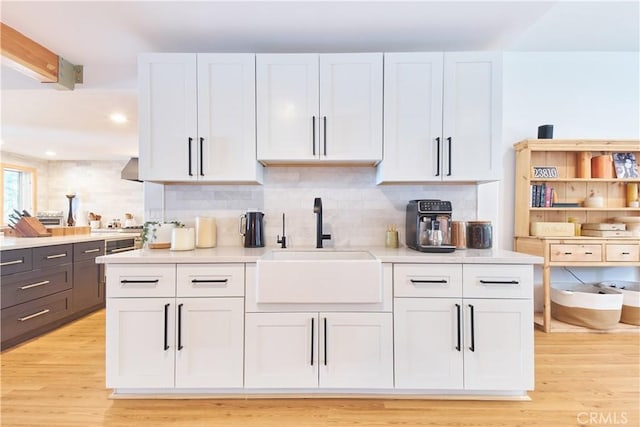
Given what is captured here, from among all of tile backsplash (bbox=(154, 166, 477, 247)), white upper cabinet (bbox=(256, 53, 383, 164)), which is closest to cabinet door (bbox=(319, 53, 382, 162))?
white upper cabinet (bbox=(256, 53, 383, 164))

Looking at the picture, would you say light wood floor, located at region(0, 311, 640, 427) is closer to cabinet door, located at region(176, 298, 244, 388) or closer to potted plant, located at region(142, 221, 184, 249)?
cabinet door, located at region(176, 298, 244, 388)

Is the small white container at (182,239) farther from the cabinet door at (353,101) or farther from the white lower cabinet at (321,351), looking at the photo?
the cabinet door at (353,101)

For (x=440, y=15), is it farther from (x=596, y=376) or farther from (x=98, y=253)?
(x=98, y=253)

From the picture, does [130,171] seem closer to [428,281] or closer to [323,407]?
[323,407]

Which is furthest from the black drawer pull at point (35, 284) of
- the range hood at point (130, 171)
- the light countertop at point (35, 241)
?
the range hood at point (130, 171)

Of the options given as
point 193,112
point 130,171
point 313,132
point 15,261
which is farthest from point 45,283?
point 313,132

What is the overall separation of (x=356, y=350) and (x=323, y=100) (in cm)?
158

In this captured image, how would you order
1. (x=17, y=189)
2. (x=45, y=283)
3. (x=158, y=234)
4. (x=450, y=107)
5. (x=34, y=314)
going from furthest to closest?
(x=17, y=189) < (x=45, y=283) < (x=34, y=314) < (x=158, y=234) < (x=450, y=107)

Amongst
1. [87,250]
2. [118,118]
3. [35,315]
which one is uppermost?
[118,118]

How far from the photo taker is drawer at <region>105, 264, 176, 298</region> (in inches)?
71.4

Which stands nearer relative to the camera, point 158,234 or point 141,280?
point 141,280

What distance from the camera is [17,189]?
5.99 meters

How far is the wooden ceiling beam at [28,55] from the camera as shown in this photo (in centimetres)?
211

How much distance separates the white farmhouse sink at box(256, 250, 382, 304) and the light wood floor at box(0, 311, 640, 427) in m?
0.61
